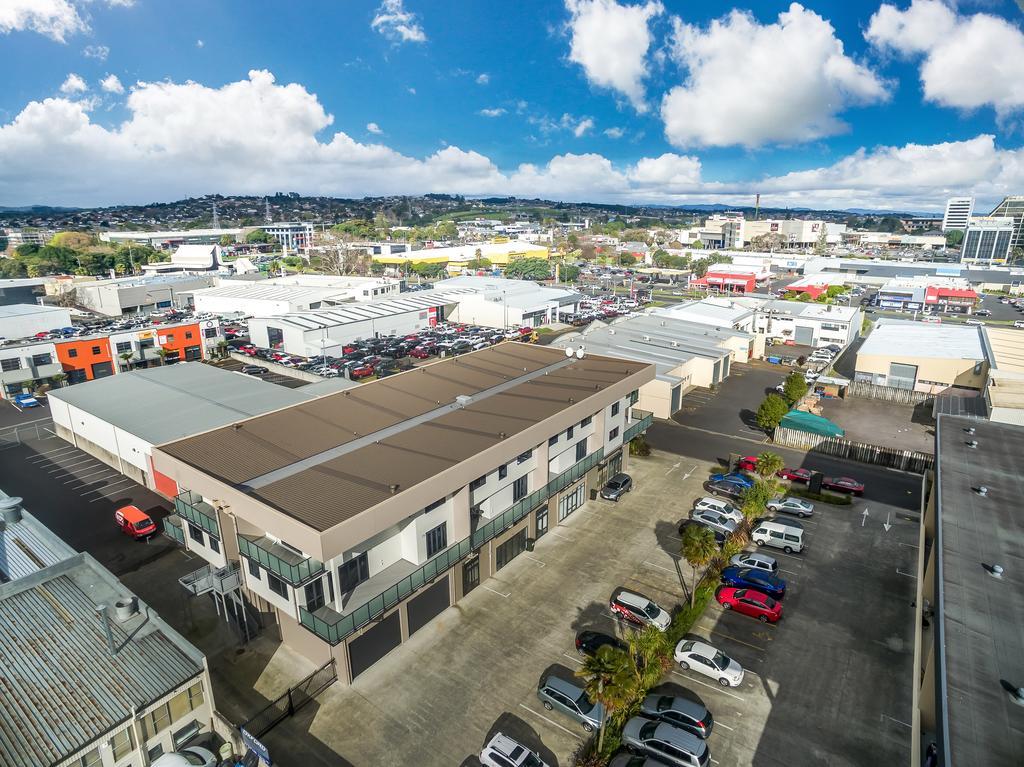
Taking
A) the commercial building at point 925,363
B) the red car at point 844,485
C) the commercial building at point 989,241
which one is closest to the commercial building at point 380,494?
the red car at point 844,485

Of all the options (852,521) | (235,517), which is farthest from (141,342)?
(852,521)

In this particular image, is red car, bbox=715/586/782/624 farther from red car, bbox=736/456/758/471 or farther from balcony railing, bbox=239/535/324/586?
balcony railing, bbox=239/535/324/586

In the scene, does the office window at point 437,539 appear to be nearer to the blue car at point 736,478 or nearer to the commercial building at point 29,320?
the blue car at point 736,478

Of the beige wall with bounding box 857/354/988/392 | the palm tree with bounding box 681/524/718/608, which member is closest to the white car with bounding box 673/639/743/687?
the palm tree with bounding box 681/524/718/608

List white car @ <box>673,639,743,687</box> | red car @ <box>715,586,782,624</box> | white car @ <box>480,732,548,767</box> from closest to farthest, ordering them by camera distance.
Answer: white car @ <box>480,732,548,767</box>, white car @ <box>673,639,743,687</box>, red car @ <box>715,586,782,624</box>

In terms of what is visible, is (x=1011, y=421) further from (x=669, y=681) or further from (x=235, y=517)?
(x=235, y=517)

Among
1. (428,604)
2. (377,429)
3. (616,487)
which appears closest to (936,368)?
(616,487)
